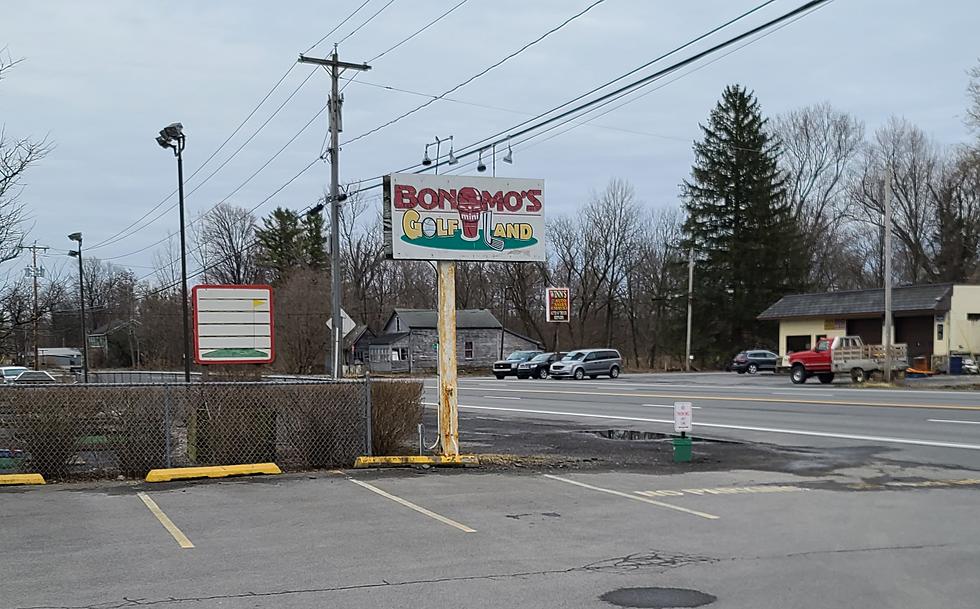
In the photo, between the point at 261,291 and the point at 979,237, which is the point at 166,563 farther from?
the point at 979,237

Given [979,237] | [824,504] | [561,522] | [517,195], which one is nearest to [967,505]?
[824,504]

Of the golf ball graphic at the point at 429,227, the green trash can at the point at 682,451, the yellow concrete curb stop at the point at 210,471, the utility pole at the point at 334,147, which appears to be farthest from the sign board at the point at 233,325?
the utility pole at the point at 334,147

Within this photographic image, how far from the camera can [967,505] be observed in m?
10.9

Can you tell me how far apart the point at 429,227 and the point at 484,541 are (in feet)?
22.3

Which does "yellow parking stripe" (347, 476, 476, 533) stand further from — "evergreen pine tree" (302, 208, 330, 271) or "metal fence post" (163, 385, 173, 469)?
"evergreen pine tree" (302, 208, 330, 271)

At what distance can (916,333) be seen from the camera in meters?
49.4

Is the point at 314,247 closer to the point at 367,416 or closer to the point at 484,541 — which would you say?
the point at 367,416

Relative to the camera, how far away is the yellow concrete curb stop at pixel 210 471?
40.8 feet

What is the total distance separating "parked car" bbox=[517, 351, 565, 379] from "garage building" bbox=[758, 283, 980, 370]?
15.0 metres

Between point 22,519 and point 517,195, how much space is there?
866 centimetres

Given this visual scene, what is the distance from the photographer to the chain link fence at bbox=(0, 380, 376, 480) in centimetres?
1248

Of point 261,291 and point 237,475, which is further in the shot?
point 261,291

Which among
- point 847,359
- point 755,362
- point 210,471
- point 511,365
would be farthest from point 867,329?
point 210,471

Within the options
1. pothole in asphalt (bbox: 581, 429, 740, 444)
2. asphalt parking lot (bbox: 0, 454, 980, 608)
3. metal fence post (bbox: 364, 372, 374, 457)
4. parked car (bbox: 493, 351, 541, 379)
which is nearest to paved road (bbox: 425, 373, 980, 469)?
pothole in asphalt (bbox: 581, 429, 740, 444)
